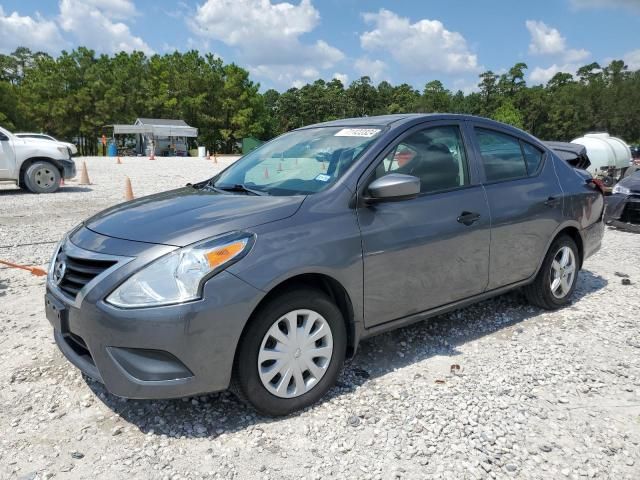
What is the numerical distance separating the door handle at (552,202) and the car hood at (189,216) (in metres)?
2.43

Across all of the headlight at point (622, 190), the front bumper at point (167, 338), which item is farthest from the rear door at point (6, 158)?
the headlight at point (622, 190)

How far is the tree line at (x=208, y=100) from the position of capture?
51.2m

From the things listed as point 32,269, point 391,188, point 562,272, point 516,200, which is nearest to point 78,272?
point 391,188

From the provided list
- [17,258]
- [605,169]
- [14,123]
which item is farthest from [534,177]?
[14,123]

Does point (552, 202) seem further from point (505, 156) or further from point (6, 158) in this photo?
point (6, 158)

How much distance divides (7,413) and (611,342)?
14.1 feet

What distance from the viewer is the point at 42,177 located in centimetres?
1277

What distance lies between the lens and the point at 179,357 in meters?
2.52

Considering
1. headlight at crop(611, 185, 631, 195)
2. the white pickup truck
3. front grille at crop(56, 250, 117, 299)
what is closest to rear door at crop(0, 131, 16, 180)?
the white pickup truck

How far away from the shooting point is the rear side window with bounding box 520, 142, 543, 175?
441 cm

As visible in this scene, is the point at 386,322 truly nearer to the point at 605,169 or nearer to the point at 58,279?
the point at 58,279

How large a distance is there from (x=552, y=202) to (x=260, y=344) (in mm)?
3015

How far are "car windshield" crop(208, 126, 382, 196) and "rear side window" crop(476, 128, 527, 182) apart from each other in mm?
1022

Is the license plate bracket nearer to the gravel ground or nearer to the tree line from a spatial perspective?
the gravel ground
